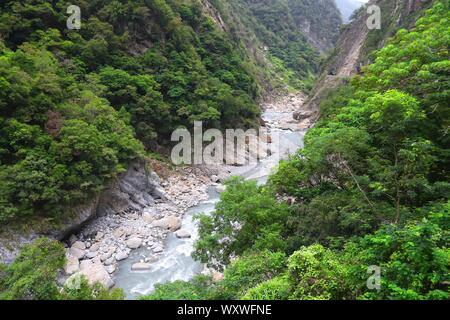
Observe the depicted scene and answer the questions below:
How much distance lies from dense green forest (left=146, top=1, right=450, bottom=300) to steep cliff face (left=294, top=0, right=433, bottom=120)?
2791 cm

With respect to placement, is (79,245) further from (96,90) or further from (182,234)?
(96,90)

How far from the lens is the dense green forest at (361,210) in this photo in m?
7.19

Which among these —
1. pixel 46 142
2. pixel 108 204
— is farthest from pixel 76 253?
pixel 46 142

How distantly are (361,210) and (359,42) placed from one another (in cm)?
5336

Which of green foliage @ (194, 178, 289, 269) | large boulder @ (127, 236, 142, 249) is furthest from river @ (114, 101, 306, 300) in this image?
green foliage @ (194, 178, 289, 269)

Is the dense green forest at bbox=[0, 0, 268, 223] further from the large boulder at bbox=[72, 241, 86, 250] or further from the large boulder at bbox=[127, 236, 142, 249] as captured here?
the large boulder at bbox=[127, 236, 142, 249]

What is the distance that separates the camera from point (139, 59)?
107 ft

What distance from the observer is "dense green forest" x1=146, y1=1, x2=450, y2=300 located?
23.6 ft

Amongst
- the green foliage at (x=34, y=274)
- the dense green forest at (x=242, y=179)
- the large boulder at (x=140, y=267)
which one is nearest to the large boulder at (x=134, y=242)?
the large boulder at (x=140, y=267)

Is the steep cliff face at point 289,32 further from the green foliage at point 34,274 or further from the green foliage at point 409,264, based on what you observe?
the green foliage at point 409,264
